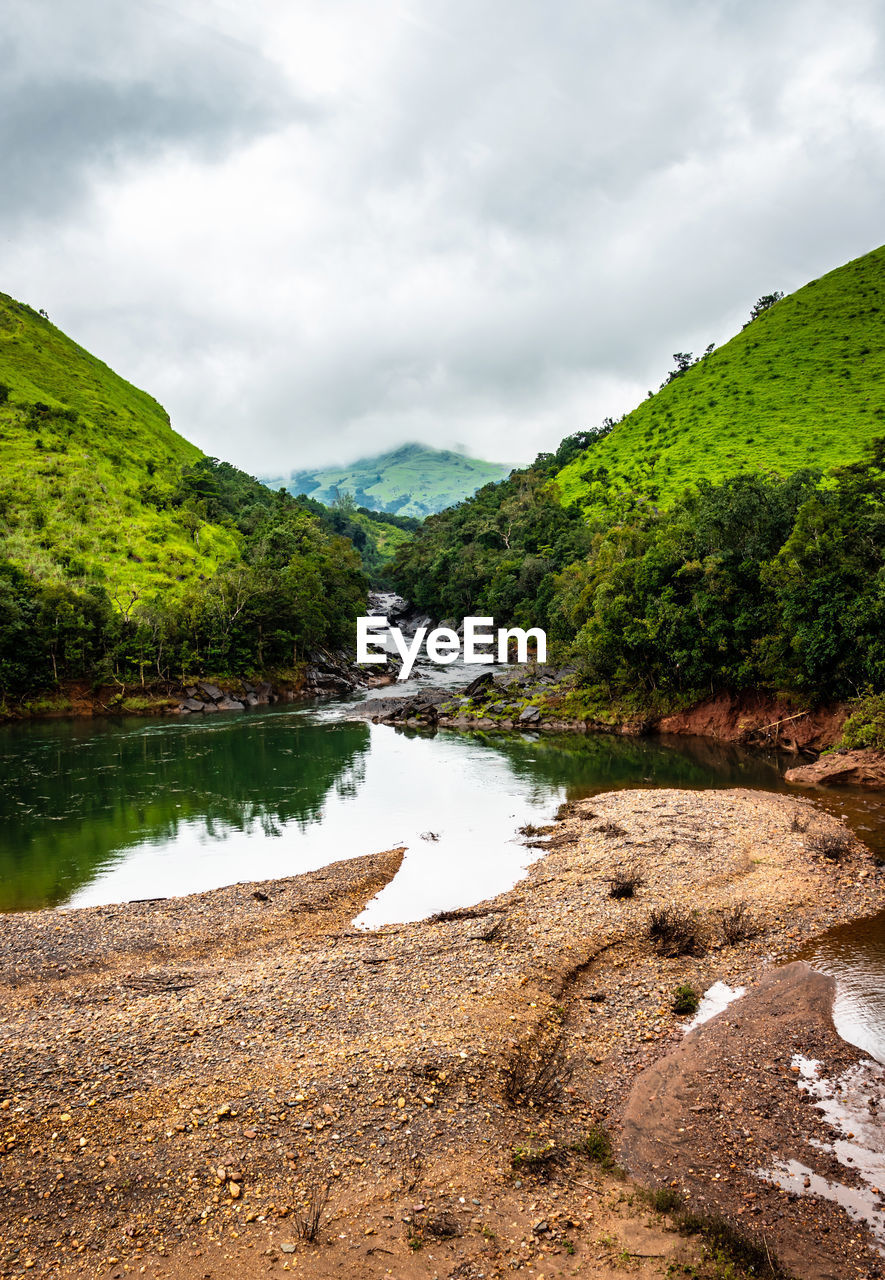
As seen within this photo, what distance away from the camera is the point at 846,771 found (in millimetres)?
32375

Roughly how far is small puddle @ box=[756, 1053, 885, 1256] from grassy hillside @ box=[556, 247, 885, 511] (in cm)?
6696

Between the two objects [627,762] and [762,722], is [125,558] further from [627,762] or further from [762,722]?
[762,722]

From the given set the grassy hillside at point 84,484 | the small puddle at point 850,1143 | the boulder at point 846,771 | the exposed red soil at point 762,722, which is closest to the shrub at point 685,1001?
the small puddle at point 850,1143

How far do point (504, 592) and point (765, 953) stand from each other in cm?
7846

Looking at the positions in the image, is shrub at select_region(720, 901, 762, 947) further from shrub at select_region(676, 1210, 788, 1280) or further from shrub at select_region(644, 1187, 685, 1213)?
shrub at select_region(676, 1210, 788, 1280)

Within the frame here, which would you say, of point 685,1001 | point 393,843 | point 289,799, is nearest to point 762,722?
point 393,843

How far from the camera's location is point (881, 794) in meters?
30.2

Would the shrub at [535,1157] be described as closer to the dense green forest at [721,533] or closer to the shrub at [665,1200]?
the shrub at [665,1200]

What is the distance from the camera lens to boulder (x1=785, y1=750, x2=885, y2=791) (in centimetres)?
3148

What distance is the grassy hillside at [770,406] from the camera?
2958 inches

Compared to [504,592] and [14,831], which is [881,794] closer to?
[14,831]

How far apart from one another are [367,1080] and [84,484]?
96383 millimetres

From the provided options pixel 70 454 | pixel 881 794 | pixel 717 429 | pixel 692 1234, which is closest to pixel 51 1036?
pixel 692 1234

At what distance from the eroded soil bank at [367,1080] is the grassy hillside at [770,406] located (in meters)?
65.3
